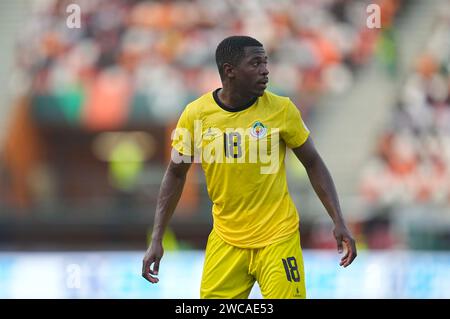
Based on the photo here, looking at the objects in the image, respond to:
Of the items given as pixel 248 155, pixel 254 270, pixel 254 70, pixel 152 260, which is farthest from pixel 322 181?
pixel 152 260

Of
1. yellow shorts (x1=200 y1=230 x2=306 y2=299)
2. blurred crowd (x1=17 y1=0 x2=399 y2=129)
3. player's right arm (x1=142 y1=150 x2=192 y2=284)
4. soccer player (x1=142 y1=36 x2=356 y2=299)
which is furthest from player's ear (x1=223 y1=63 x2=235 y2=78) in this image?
blurred crowd (x1=17 y1=0 x2=399 y2=129)

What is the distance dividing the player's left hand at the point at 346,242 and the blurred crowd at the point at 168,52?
1209cm

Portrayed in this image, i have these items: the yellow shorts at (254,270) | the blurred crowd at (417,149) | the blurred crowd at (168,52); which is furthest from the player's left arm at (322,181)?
the blurred crowd at (168,52)

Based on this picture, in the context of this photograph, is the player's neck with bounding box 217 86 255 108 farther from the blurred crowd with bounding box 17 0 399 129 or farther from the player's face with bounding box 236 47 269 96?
the blurred crowd with bounding box 17 0 399 129

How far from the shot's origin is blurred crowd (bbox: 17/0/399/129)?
57.7ft

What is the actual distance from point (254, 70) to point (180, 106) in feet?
40.8

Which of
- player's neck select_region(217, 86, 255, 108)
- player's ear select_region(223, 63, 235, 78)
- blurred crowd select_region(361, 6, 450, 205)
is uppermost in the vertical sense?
player's ear select_region(223, 63, 235, 78)

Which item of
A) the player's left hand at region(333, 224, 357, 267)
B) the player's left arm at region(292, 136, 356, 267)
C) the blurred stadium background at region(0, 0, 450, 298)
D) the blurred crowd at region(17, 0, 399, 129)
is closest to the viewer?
the player's left hand at region(333, 224, 357, 267)

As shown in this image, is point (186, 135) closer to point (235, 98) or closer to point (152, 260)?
point (235, 98)

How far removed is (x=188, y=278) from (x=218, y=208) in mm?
7639

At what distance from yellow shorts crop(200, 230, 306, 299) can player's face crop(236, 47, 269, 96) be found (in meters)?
0.85

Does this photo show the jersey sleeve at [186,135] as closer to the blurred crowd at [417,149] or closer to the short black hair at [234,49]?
the short black hair at [234,49]

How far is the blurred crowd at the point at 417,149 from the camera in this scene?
16.2m

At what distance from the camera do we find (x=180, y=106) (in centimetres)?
1764
